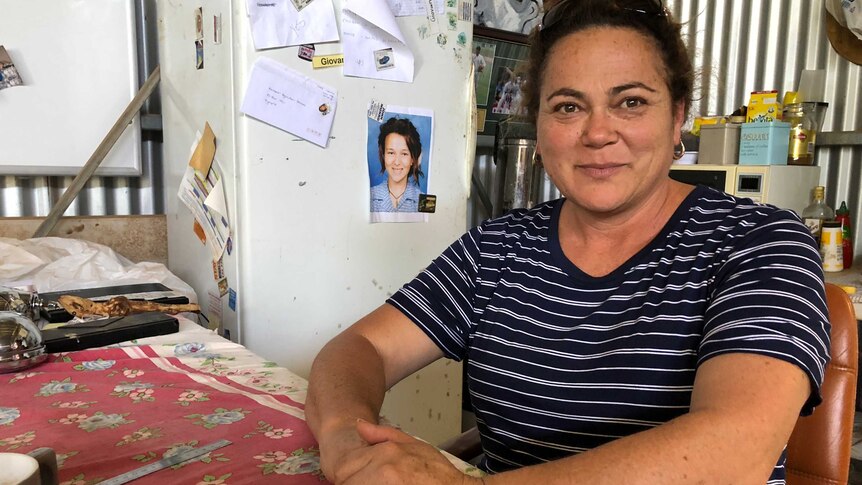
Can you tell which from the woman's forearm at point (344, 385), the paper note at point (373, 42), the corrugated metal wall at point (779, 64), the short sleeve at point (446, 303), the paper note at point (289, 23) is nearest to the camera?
the woman's forearm at point (344, 385)

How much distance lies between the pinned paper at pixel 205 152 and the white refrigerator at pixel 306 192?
0.03 metres

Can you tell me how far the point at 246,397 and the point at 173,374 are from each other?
0.60ft

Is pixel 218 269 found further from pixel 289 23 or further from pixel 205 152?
pixel 289 23

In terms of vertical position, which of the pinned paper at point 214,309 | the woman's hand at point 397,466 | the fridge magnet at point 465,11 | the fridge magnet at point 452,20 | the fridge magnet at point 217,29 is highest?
the fridge magnet at point 465,11

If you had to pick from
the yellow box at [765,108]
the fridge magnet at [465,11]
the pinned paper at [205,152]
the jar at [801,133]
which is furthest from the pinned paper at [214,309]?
the jar at [801,133]

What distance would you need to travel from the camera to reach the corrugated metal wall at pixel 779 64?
2.47 meters

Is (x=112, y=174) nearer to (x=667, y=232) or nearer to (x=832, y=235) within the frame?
(x=667, y=232)

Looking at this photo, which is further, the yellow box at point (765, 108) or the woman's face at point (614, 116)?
the yellow box at point (765, 108)

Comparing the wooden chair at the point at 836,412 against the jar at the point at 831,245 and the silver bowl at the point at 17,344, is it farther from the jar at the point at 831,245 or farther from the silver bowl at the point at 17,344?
the jar at the point at 831,245

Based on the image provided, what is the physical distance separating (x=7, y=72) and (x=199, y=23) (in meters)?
0.64

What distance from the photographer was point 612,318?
90 centimetres

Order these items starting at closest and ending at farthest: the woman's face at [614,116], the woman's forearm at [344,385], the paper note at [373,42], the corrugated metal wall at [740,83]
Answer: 1. the woman's forearm at [344,385]
2. the woman's face at [614,116]
3. the paper note at [373,42]
4. the corrugated metal wall at [740,83]

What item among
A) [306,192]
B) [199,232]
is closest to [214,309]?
[199,232]

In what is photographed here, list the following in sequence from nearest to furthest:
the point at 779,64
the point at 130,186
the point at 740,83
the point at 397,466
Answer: the point at 397,466, the point at 130,186, the point at 779,64, the point at 740,83
